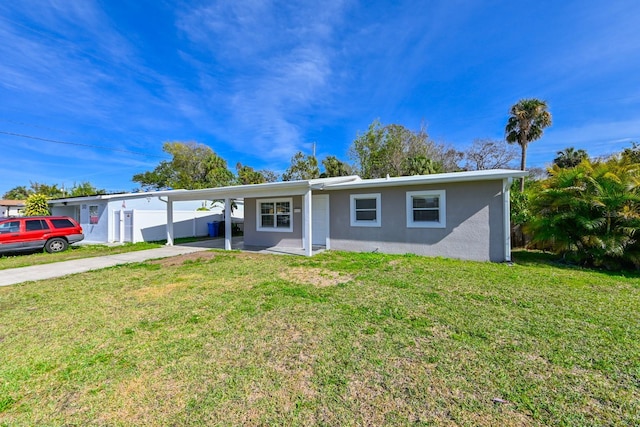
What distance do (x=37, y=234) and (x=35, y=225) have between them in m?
0.43

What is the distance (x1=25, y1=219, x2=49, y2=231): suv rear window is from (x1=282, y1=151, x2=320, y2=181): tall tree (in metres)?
19.9

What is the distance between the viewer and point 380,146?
24828 mm

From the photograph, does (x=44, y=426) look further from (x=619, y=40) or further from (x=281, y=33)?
(x=619, y=40)

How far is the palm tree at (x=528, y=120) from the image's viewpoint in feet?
58.7

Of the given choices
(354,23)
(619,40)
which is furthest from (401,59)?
(619,40)

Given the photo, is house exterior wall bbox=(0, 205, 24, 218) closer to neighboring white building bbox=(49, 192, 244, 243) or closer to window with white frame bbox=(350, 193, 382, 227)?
neighboring white building bbox=(49, 192, 244, 243)

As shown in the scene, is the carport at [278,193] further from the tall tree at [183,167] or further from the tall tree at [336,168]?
the tall tree at [183,167]

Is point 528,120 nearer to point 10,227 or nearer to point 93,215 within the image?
point 10,227

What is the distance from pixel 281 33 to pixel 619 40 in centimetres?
1181

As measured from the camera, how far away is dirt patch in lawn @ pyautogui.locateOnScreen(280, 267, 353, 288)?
20.3ft

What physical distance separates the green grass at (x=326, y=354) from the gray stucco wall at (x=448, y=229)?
264 cm

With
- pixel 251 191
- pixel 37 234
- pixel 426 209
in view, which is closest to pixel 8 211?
pixel 37 234

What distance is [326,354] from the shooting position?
3.11 meters

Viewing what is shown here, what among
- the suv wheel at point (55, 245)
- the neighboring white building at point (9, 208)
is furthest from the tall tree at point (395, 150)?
the neighboring white building at point (9, 208)
